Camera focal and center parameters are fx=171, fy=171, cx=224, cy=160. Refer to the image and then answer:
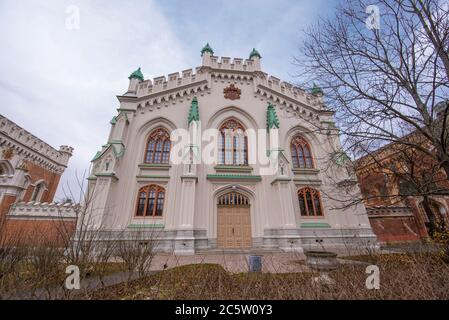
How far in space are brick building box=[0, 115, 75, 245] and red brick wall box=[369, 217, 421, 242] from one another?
20.3 meters

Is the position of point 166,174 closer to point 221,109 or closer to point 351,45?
point 221,109

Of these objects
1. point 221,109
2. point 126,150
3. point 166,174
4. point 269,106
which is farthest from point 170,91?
point 269,106

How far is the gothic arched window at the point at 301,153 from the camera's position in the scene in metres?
14.1

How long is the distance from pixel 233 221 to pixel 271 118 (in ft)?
27.5

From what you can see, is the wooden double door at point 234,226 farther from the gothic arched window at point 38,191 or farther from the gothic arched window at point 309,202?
the gothic arched window at point 38,191

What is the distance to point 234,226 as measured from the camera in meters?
11.8

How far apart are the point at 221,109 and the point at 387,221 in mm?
15815

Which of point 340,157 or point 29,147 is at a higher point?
point 29,147

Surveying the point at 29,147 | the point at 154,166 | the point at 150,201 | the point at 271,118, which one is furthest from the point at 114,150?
the point at 29,147

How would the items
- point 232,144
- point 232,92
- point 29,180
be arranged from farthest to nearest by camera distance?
1. point 29,180
2. point 232,92
3. point 232,144

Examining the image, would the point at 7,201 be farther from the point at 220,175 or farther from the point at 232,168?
the point at 232,168

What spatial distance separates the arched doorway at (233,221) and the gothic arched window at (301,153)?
547 cm

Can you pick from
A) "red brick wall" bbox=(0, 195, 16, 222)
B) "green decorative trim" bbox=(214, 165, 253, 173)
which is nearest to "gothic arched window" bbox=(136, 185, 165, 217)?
"green decorative trim" bbox=(214, 165, 253, 173)

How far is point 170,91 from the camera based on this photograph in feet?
46.4
